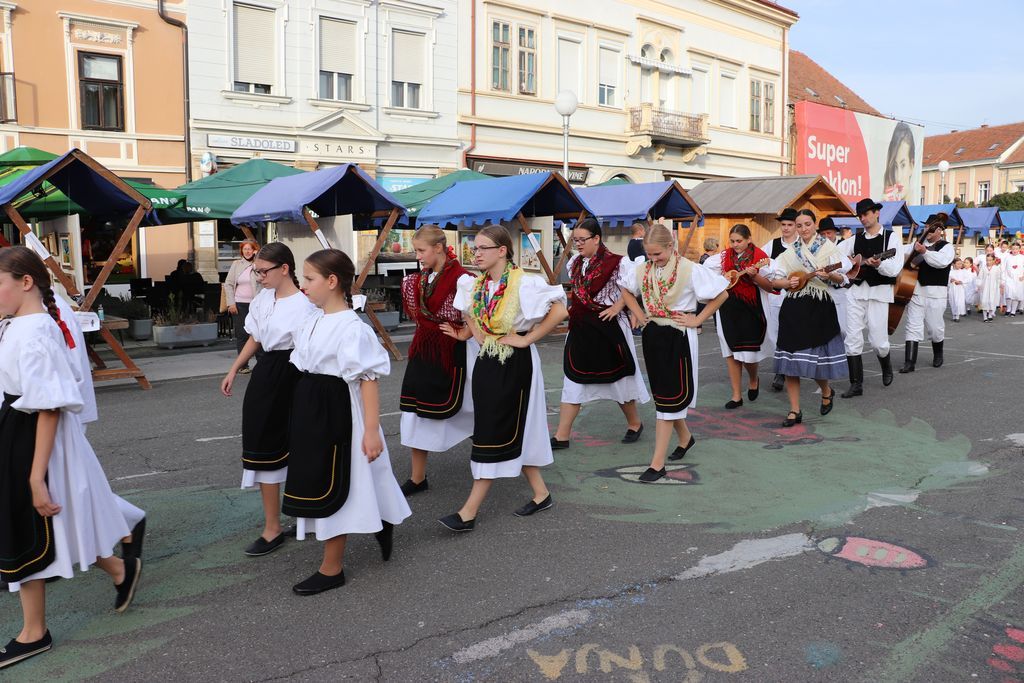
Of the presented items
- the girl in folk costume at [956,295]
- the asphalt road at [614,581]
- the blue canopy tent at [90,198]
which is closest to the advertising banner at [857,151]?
the girl in folk costume at [956,295]

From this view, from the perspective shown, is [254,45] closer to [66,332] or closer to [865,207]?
[865,207]

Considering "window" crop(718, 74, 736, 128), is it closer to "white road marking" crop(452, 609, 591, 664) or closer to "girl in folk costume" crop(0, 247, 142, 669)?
"white road marking" crop(452, 609, 591, 664)

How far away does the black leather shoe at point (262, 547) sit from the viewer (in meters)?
4.73

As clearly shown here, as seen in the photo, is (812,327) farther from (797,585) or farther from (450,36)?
(450,36)

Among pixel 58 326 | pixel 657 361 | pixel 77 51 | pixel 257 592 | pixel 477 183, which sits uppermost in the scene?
pixel 77 51

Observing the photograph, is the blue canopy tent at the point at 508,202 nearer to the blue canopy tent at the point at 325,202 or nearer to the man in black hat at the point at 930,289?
the blue canopy tent at the point at 325,202

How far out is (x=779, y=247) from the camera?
9188 mm

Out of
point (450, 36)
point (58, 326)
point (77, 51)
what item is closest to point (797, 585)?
point (58, 326)

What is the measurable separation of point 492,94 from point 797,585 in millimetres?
21945

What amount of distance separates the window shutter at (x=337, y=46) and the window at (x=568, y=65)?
22.6 ft

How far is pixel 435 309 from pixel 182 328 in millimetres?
9837

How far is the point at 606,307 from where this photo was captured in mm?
6852

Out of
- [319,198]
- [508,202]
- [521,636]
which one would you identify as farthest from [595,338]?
[319,198]

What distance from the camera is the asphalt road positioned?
3.51 meters
